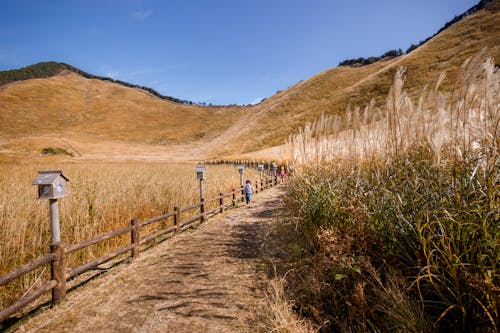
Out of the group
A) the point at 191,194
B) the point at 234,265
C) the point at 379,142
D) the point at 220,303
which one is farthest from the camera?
the point at 191,194

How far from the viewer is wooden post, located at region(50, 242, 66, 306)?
136 inches

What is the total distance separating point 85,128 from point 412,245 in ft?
300

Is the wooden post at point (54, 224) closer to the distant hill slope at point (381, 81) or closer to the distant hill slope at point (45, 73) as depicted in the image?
the distant hill slope at point (381, 81)

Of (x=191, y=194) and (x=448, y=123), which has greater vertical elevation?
(x=448, y=123)

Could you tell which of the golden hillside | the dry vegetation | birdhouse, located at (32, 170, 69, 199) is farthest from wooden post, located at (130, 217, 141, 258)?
the golden hillside

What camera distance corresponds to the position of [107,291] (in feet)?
12.5

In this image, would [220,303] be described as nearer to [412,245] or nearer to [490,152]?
[412,245]

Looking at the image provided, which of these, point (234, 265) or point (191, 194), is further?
point (191, 194)

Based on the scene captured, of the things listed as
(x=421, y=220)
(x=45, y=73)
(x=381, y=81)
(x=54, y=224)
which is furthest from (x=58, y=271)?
(x=45, y=73)

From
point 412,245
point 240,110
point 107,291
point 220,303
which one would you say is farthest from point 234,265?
point 240,110

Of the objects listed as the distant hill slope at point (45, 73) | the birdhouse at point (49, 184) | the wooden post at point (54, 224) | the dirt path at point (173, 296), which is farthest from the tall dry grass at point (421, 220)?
the distant hill slope at point (45, 73)

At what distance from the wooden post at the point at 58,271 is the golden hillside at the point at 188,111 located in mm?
26106

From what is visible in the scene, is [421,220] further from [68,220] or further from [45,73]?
[45,73]

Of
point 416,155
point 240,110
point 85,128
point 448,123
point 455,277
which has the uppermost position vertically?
point 240,110
